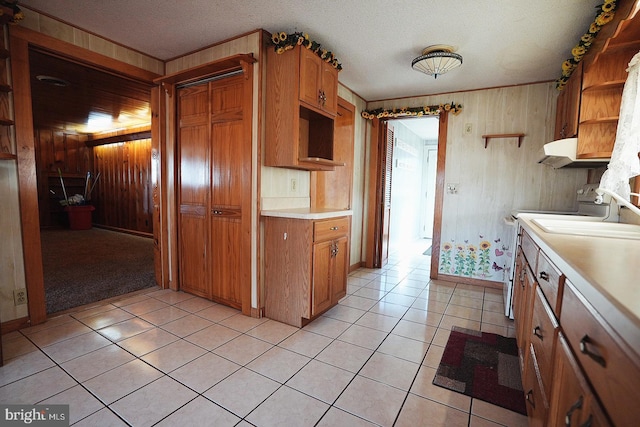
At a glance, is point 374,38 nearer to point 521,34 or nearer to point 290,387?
point 521,34

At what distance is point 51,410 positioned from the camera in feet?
4.89

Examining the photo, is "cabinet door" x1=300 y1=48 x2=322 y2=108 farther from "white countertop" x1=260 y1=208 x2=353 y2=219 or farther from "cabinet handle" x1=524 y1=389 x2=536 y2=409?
"cabinet handle" x1=524 y1=389 x2=536 y2=409

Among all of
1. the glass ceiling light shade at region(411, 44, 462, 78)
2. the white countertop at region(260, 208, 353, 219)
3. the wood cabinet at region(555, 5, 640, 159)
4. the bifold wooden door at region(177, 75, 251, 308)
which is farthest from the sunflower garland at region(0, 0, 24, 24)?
the wood cabinet at region(555, 5, 640, 159)

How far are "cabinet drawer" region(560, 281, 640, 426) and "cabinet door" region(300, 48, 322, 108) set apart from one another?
7.12 ft

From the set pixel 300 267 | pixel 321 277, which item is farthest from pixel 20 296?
pixel 321 277

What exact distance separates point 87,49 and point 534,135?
14.7 ft

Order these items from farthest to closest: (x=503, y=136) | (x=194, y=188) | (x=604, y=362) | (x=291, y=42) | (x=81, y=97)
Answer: (x=81, y=97) < (x=503, y=136) < (x=194, y=188) < (x=291, y=42) < (x=604, y=362)

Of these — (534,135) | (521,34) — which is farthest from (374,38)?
(534,135)

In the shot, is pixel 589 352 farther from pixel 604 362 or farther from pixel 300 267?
pixel 300 267

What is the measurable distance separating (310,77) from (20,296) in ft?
9.15

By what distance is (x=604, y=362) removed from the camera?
2.04 feet

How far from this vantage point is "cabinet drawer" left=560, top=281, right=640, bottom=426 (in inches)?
20.3

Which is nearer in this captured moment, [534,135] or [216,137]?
[216,137]

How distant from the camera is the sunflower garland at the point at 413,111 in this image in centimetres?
371
